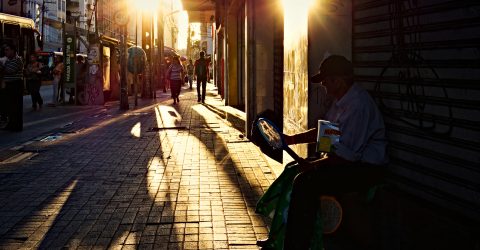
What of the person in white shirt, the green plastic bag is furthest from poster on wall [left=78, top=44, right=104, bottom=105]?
the person in white shirt

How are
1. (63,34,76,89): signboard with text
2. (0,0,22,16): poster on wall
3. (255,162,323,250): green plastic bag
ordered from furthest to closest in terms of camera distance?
1. (0,0,22,16): poster on wall
2. (63,34,76,89): signboard with text
3. (255,162,323,250): green plastic bag

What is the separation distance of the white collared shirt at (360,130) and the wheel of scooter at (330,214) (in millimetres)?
457

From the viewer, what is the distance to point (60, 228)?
523cm

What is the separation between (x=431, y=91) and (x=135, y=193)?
3891 mm

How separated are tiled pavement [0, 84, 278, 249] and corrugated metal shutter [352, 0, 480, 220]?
1.54 m

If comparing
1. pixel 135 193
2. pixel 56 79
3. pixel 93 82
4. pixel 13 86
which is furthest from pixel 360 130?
pixel 56 79

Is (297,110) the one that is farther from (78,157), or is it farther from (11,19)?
(11,19)

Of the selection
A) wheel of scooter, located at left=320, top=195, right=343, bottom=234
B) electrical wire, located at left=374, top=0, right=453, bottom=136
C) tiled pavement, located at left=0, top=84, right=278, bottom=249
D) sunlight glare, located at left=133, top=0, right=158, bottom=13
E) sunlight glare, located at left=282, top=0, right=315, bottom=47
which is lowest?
tiled pavement, located at left=0, top=84, right=278, bottom=249

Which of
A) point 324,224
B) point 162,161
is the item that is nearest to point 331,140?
point 324,224

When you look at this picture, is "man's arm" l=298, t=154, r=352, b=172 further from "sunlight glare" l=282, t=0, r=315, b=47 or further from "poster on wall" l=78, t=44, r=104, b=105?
"poster on wall" l=78, t=44, r=104, b=105

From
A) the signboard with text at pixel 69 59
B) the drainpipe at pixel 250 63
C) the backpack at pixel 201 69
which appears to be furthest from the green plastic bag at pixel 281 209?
the backpack at pixel 201 69

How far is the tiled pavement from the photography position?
16.3 ft

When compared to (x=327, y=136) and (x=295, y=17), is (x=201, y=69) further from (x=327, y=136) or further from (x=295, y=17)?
(x=327, y=136)

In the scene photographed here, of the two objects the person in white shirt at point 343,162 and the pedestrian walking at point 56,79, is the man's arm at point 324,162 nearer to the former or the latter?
the person in white shirt at point 343,162
